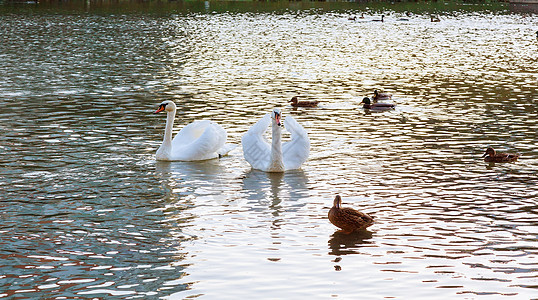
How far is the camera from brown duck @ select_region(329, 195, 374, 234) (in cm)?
1398

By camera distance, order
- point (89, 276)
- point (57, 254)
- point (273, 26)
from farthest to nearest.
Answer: point (273, 26) → point (57, 254) → point (89, 276)

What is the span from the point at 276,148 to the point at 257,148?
2.80 ft

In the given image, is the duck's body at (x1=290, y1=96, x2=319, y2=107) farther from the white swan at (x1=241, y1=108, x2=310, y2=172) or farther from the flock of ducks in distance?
the white swan at (x1=241, y1=108, x2=310, y2=172)

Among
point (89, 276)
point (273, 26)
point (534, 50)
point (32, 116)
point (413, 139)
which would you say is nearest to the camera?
point (89, 276)

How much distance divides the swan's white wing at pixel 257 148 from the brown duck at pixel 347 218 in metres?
4.94

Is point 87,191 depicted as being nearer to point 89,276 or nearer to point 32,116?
point 89,276

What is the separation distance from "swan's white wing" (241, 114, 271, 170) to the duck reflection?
16.1 feet

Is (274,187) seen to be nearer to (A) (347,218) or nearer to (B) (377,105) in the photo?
(A) (347,218)

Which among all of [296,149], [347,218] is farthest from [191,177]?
[347,218]

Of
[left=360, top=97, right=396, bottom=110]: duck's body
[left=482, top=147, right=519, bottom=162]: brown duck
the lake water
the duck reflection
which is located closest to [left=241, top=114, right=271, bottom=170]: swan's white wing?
the lake water

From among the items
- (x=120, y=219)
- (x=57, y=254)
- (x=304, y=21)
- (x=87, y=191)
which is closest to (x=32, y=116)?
(x=87, y=191)

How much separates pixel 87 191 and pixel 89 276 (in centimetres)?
517

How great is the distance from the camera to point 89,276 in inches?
476

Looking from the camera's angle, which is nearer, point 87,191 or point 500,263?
point 500,263
